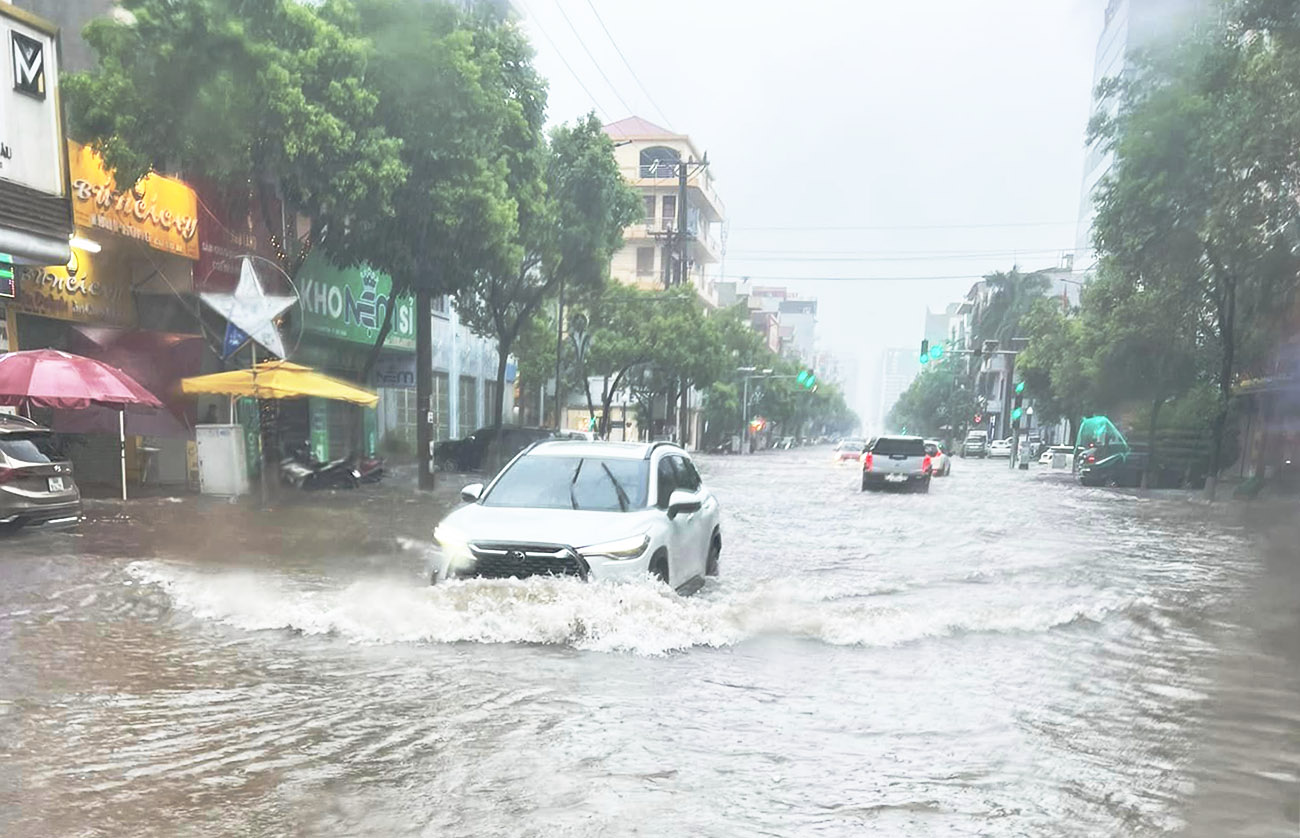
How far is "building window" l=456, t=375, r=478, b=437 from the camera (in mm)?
36169

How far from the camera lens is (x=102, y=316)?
61.4ft

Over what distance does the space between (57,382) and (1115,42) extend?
2847 inches

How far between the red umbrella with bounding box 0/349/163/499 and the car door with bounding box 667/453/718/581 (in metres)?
9.32

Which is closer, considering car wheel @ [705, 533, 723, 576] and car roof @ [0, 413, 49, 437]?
car wheel @ [705, 533, 723, 576]

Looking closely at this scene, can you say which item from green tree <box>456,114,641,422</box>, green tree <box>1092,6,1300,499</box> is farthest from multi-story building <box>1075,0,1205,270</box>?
green tree <box>456,114,641,422</box>

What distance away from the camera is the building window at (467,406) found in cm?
3617

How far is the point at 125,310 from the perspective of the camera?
1939 cm

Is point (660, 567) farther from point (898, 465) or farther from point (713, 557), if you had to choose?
point (898, 465)

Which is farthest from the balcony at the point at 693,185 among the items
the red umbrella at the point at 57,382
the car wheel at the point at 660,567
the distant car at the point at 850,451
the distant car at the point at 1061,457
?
the car wheel at the point at 660,567

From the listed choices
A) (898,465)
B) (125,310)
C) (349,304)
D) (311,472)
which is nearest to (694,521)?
(311,472)

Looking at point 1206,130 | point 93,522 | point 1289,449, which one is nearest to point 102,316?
point 93,522

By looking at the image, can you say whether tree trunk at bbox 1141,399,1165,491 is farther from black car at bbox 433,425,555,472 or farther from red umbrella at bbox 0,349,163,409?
red umbrella at bbox 0,349,163,409

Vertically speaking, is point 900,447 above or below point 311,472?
above

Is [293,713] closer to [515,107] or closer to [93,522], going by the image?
[93,522]
